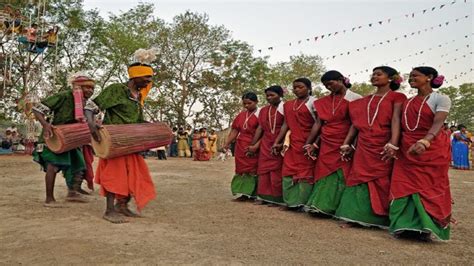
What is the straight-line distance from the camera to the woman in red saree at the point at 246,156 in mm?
6395

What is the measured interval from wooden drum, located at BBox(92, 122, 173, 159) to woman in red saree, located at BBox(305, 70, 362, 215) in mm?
1993

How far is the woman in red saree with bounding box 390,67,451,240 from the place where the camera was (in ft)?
13.0

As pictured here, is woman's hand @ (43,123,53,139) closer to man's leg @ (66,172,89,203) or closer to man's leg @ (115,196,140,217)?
man's leg @ (66,172,89,203)

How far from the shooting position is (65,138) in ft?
17.5

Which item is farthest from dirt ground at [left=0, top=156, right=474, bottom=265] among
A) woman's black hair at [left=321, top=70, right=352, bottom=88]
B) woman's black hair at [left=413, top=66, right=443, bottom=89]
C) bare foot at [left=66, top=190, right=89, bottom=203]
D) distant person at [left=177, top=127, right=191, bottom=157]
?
distant person at [left=177, top=127, right=191, bottom=157]

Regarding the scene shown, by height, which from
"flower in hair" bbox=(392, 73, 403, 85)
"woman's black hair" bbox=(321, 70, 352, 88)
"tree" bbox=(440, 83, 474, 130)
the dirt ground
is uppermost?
"tree" bbox=(440, 83, 474, 130)

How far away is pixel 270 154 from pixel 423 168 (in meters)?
2.42

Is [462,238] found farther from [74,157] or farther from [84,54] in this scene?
[84,54]

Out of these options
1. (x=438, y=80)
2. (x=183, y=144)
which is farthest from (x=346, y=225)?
(x=183, y=144)

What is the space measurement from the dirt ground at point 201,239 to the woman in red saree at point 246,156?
0.63 m

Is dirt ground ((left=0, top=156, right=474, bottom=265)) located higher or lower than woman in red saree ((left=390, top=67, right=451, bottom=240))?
lower

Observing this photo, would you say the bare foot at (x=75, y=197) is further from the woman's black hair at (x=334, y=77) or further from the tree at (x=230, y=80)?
the tree at (x=230, y=80)

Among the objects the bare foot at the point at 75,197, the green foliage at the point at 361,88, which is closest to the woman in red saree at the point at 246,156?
the bare foot at the point at 75,197

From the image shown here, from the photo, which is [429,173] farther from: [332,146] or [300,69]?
[300,69]
